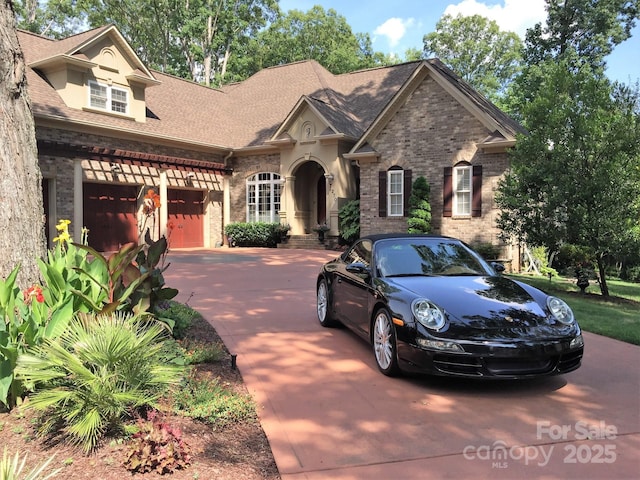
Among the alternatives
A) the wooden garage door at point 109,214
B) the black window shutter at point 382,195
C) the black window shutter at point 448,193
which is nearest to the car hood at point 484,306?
the black window shutter at point 448,193

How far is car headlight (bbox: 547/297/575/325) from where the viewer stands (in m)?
4.70

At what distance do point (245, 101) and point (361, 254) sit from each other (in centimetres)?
2166

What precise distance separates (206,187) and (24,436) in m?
19.5

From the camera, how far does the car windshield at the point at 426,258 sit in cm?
566

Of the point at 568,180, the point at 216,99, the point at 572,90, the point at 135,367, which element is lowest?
the point at 135,367

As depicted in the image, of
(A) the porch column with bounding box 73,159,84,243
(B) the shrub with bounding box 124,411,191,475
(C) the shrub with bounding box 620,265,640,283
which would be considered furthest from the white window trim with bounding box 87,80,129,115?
(C) the shrub with bounding box 620,265,640,283

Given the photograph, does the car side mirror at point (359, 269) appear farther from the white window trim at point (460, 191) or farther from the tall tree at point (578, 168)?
the white window trim at point (460, 191)

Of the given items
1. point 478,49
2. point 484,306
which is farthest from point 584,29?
point 484,306

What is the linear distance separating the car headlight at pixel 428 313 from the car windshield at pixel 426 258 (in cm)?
93

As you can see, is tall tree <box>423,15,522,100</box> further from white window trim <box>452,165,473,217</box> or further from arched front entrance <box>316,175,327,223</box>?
white window trim <box>452,165,473,217</box>

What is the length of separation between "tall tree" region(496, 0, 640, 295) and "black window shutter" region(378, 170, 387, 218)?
7043mm

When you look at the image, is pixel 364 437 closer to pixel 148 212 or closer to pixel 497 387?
pixel 497 387

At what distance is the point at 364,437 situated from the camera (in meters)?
3.66

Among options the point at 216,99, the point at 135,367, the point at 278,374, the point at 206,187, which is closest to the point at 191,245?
the point at 206,187
